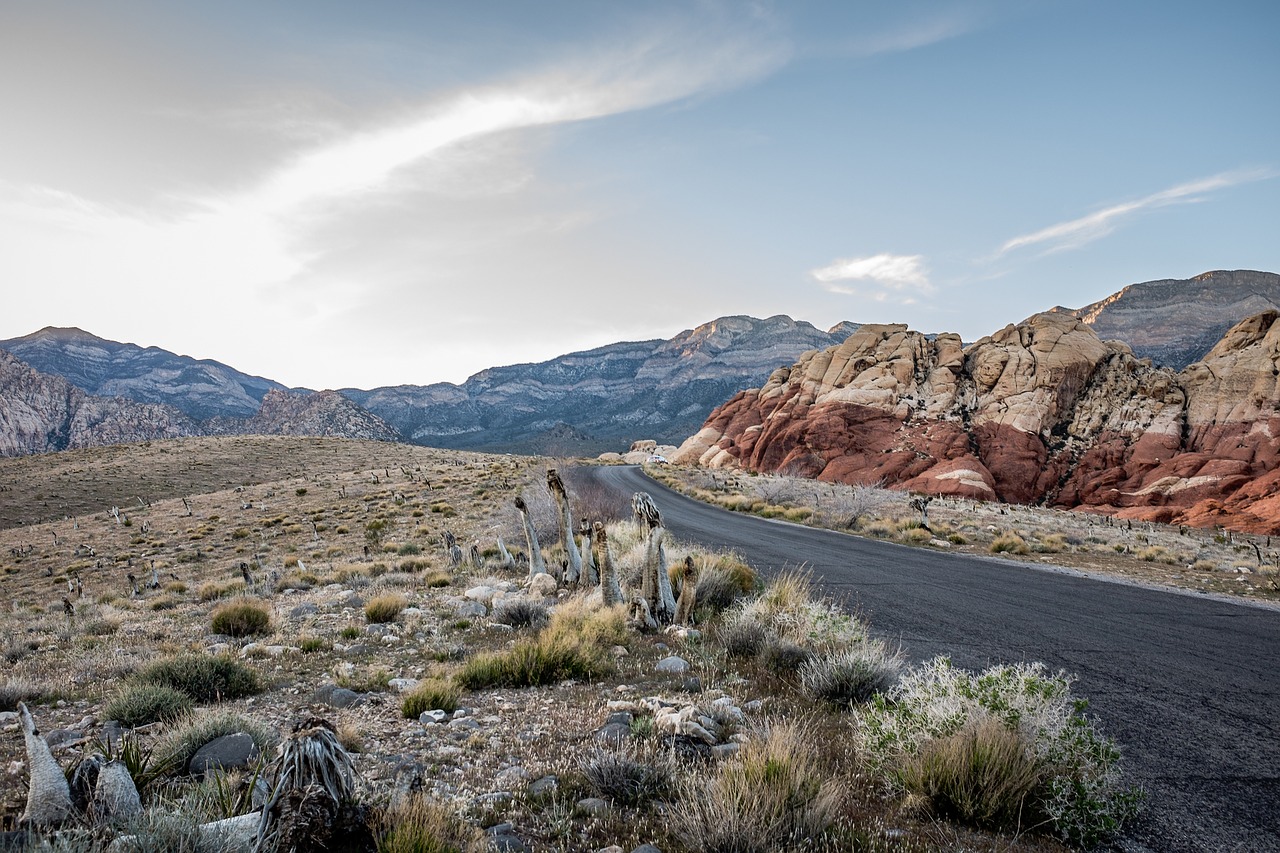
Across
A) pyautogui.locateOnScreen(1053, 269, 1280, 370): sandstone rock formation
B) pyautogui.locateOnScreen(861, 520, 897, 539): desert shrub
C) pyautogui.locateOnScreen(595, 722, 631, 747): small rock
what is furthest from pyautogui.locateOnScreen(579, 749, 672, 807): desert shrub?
pyautogui.locateOnScreen(1053, 269, 1280, 370): sandstone rock formation

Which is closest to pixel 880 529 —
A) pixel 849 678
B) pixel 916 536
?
pixel 916 536

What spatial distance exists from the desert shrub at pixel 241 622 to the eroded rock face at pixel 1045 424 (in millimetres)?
46467

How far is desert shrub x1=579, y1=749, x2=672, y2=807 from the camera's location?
152 inches

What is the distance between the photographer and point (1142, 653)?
293 inches

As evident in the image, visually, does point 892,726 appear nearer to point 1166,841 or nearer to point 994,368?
point 1166,841

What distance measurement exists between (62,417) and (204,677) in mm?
176083

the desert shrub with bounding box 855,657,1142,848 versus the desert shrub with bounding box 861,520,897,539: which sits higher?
the desert shrub with bounding box 855,657,1142,848

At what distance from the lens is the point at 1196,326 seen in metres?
150

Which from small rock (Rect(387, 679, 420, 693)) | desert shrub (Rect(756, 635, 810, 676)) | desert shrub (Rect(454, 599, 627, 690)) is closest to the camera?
small rock (Rect(387, 679, 420, 693))

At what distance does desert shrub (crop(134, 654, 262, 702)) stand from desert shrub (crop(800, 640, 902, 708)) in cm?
609

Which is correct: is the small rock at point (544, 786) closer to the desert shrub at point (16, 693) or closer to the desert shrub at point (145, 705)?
the desert shrub at point (145, 705)

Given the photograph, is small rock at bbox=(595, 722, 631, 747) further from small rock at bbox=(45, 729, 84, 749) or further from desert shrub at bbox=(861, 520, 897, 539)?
desert shrub at bbox=(861, 520, 897, 539)

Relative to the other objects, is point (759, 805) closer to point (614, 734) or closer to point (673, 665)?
point (614, 734)

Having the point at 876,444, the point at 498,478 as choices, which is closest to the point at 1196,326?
the point at 876,444
